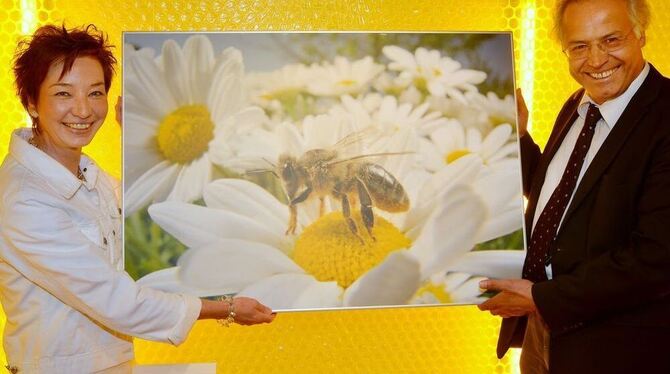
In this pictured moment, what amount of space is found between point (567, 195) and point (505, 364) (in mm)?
1207

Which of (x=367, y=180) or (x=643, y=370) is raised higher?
(x=367, y=180)

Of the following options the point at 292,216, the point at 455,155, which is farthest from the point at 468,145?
the point at 292,216

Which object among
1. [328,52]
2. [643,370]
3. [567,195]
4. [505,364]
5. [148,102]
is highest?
[328,52]

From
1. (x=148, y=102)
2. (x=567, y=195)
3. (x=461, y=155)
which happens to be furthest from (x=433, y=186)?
(x=148, y=102)

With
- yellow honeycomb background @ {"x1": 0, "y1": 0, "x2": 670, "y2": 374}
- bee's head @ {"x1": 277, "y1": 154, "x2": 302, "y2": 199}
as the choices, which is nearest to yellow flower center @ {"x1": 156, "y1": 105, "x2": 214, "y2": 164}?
bee's head @ {"x1": 277, "y1": 154, "x2": 302, "y2": 199}

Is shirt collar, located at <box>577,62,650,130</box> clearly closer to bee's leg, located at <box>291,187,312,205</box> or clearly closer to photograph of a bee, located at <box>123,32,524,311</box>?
photograph of a bee, located at <box>123,32,524,311</box>

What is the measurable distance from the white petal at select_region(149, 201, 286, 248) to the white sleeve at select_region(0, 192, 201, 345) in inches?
9.1

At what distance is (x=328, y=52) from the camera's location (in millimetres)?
2197

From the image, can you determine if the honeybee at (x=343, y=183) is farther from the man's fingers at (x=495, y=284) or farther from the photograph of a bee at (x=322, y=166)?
the man's fingers at (x=495, y=284)

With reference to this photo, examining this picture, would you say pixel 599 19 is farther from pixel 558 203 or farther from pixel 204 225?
pixel 204 225

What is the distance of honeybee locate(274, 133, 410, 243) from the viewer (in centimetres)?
215

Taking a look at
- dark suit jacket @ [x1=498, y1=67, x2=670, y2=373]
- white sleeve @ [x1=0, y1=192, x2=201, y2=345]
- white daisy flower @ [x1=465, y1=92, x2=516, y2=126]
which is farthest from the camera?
white daisy flower @ [x1=465, y1=92, x2=516, y2=126]

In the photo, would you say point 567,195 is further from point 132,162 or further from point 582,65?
point 132,162

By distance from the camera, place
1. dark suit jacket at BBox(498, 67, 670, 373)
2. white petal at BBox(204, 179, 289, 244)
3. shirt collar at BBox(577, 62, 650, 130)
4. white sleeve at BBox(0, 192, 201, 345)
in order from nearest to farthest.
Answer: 1. white sleeve at BBox(0, 192, 201, 345)
2. dark suit jacket at BBox(498, 67, 670, 373)
3. shirt collar at BBox(577, 62, 650, 130)
4. white petal at BBox(204, 179, 289, 244)
